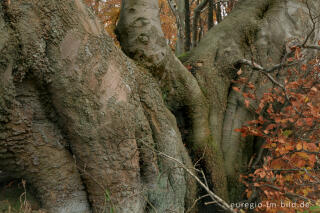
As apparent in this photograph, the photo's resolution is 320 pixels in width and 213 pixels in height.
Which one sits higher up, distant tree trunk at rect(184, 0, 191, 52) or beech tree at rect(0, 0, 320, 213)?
distant tree trunk at rect(184, 0, 191, 52)

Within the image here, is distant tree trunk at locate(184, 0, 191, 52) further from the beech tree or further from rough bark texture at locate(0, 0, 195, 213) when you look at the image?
rough bark texture at locate(0, 0, 195, 213)

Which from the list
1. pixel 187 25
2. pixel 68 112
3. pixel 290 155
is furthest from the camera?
pixel 187 25

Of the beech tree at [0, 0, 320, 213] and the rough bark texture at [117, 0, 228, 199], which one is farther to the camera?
the rough bark texture at [117, 0, 228, 199]

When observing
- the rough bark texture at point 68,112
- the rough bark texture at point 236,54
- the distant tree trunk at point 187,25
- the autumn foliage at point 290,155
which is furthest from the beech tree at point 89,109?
the distant tree trunk at point 187,25

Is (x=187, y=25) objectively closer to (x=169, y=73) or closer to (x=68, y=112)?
(x=169, y=73)

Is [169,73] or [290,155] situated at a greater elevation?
[169,73]

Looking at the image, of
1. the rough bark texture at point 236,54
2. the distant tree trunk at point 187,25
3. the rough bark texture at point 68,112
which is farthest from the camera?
the distant tree trunk at point 187,25

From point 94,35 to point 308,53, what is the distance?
3.77 meters

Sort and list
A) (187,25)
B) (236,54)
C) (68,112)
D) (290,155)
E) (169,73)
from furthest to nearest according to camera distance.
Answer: (187,25) < (236,54) < (290,155) < (169,73) < (68,112)

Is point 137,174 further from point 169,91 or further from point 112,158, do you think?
point 169,91

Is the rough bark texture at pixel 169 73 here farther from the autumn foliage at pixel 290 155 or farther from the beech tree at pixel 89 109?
the autumn foliage at pixel 290 155

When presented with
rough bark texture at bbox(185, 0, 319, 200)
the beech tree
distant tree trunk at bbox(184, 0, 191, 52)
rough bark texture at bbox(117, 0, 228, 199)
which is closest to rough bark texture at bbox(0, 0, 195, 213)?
the beech tree

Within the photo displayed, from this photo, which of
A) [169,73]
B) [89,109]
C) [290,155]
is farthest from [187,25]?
[89,109]

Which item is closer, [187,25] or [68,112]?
[68,112]
